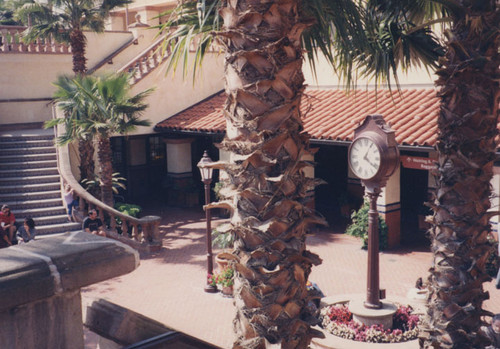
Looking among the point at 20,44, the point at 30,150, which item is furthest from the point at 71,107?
the point at 20,44

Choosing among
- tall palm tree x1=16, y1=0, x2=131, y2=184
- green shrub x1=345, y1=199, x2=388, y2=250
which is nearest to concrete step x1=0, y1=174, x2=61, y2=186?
tall palm tree x1=16, y1=0, x2=131, y2=184

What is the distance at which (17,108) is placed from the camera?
22.1 m

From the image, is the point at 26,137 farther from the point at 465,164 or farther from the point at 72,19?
the point at 465,164

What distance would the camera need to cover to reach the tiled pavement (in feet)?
35.3

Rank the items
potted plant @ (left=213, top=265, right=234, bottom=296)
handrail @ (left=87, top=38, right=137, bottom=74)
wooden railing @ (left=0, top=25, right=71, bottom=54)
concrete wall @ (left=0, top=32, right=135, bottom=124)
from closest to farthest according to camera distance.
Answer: potted plant @ (left=213, top=265, right=234, bottom=296)
wooden railing @ (left=0, top=25, right=71, bottom=54)
concrete wall @ (left=0, top=32, right=135, bottom=124)
handrail @ (left=87, top=38, right=137, bottom=74)

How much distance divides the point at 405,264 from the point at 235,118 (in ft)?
38.6

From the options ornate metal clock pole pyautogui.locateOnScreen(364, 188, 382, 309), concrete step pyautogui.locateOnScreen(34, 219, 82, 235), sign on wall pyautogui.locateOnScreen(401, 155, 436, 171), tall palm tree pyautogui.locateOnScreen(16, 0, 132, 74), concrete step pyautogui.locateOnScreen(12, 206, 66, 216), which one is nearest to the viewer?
ornate metal clock pole pyautogui.locateOnScreen(364, 188, 382, 309)

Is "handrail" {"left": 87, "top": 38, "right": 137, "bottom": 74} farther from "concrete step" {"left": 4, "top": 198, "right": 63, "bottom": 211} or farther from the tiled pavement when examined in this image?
the tiled pavement

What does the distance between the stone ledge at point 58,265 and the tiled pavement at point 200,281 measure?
7409 millimetres

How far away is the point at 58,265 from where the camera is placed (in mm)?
1856

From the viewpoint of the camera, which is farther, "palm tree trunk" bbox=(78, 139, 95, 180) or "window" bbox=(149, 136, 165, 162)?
"window" bbox=(149, 136, 165, 162)

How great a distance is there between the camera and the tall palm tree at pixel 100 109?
15547 millimetres

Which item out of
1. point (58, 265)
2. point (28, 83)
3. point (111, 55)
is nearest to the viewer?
point (58, 265)

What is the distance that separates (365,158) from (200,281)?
5.84 metres
